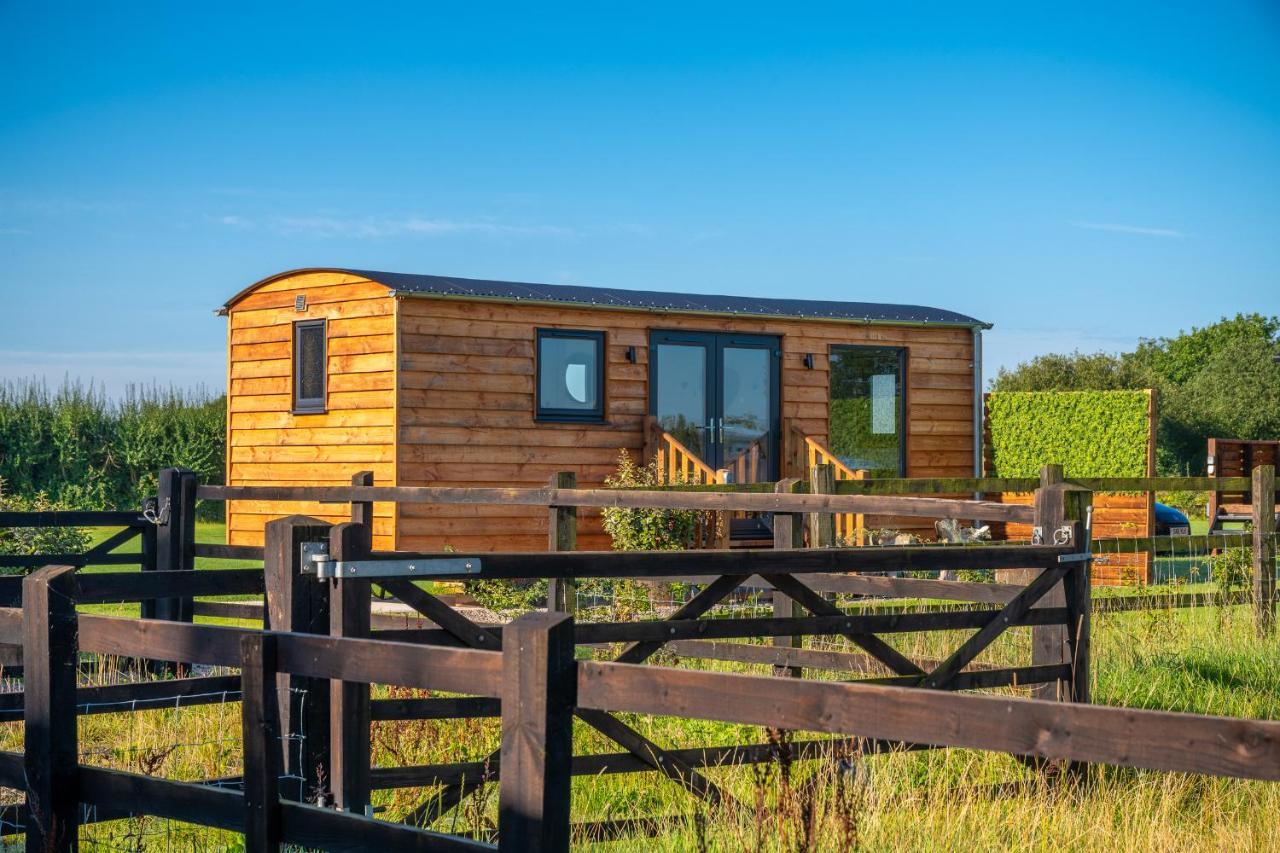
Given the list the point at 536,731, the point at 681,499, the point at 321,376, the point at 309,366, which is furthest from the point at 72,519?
the point at 309,366

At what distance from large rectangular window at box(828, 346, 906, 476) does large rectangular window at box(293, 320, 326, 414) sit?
6.47 metres

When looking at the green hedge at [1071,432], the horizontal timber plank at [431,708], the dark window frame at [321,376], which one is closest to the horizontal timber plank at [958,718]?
the horizontal timber plank at [431,708]

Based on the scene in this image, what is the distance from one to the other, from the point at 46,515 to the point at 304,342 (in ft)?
28.0

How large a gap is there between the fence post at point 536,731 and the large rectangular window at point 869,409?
15964 millimetres

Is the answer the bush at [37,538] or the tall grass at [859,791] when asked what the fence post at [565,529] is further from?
the bush at [37,538]

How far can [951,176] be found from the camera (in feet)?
125

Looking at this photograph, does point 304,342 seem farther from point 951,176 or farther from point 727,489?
point 951,176

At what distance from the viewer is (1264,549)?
11.6 metres

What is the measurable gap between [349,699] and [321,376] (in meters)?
12.9

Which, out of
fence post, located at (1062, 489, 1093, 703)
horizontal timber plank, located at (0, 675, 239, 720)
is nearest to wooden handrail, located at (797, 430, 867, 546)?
fence post, located at (1062, 489, 1093, 703)

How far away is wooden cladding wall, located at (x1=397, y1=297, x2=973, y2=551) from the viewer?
1586cm

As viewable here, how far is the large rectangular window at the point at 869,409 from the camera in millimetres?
18781

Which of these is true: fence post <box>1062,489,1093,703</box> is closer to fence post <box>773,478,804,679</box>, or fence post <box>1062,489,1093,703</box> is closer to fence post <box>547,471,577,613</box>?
fence post <box>773,478,804,679</box>

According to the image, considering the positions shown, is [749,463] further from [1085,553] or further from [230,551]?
[1085,553]
